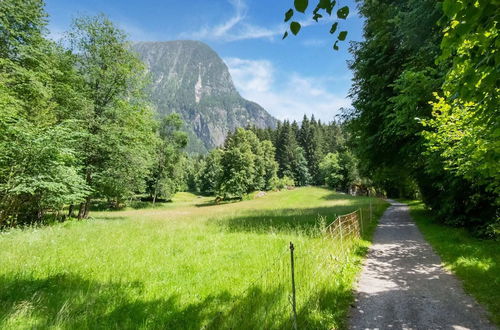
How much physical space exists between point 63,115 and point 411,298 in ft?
81.3

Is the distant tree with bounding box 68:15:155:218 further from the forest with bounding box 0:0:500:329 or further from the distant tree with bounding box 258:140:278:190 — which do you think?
the distant tree with bounding box 258:140:278:190

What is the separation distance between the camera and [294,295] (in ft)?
14.4

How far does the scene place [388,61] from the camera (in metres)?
15.2

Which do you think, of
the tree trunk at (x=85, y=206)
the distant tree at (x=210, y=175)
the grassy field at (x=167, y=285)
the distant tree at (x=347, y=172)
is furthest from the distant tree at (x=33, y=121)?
the distant tree at (x=210, y=175)

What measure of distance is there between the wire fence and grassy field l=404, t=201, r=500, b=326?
283cm

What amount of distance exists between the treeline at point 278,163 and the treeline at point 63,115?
1164 inches

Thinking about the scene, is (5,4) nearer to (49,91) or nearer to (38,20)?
(38,20)

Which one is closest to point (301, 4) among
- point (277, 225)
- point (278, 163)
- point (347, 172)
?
point (277, 225)

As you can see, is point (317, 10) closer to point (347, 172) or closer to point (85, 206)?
point (85, 206)

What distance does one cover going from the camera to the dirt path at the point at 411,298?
4961mm

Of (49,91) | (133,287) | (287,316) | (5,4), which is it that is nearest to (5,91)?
(49,91)

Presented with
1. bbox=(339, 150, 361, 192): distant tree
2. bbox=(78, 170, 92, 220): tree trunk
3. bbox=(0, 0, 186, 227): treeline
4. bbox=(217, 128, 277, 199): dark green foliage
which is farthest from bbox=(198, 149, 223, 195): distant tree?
bbox=(78, 170, 92, 220): tree trunk

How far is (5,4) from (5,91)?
6.22 meters

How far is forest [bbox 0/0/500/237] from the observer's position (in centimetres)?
752
